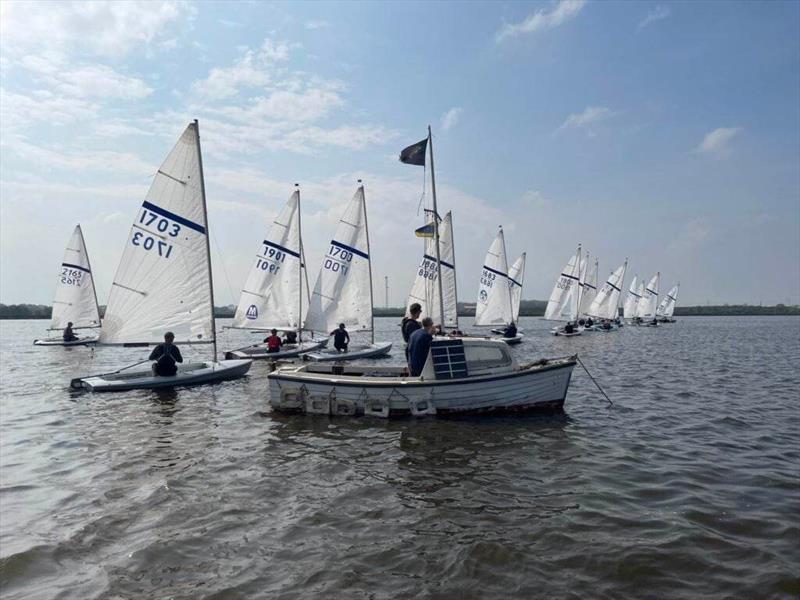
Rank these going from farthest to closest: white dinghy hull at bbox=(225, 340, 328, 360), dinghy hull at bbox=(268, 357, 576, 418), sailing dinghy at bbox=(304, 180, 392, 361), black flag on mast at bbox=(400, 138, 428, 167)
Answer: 1. sailing dinghy at bbox=(304, 180, 392, 361)
2. white dinghy hull at bbox=(225, 340, 328, 360)
3. black flag on mast at bbox=(400, 138, 428, 167)
4. dinghy hull at bbox=(268, 357, 576, 418)

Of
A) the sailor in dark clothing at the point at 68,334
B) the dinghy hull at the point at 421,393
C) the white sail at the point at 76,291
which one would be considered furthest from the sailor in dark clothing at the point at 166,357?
the sailor in dark clothing at the point at 68,334

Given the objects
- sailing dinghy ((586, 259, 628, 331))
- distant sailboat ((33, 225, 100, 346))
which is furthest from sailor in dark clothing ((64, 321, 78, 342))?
sailing dinghy ((586, 259, 628, 331))

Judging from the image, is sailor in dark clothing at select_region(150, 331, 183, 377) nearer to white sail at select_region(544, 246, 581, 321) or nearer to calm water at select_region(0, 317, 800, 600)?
calm water at select_region(0, 317, 800, 600)

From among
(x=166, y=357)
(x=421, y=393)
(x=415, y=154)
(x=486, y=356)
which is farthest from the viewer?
(x=415, y=154)

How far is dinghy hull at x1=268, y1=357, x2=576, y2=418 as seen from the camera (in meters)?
13.7

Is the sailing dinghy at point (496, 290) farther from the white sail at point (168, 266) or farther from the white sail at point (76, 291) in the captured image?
the white sail at point (76, 291)

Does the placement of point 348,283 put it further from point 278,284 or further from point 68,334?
point 68,334

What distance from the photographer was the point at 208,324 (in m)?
19.7

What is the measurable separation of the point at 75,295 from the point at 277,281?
19.7 meters

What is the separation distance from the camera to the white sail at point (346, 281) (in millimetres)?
29406

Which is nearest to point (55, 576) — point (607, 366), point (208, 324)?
point (208, 324)

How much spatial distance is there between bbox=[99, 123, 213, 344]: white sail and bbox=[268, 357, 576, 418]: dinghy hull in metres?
6.47

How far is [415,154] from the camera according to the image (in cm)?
2041

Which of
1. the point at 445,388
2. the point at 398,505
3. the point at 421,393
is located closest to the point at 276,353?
the point at 421,393
